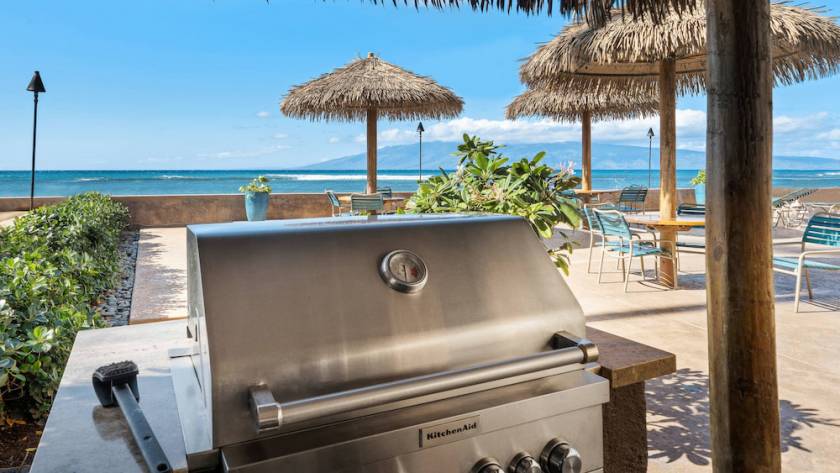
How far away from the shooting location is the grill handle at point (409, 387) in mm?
627

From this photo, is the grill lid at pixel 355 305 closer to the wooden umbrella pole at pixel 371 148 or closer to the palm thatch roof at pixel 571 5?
the palm thatch roof at pixel 571 5

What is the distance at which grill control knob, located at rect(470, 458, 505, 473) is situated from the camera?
760 millimetres

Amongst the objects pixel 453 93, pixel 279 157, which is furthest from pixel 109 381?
pixel 279 157

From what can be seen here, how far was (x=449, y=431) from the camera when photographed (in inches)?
29.5

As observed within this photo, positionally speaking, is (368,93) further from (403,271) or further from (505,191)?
(403,271)

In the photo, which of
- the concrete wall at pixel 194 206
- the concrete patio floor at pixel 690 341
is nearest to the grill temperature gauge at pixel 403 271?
the concrete patio floor at pixel 690 341

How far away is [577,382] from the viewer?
0.90m

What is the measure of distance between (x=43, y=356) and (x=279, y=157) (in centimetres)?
11096

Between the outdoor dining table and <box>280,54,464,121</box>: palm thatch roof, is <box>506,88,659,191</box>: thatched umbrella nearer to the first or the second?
<box>280,54,464,121</box>: palm thatch roof

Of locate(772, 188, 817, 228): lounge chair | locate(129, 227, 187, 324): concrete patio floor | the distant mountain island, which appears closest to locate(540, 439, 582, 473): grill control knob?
locate(129, 227, 187, 324): concrete patio floor

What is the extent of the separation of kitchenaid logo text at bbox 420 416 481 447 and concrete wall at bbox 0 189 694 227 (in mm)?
10653

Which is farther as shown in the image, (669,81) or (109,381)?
(669,81)

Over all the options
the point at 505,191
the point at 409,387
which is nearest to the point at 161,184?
the point at 505,191

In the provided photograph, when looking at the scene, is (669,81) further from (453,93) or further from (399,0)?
(453,93)
